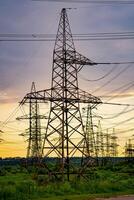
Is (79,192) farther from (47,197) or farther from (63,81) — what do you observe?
(63,81)

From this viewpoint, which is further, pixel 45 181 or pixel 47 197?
pixel 45 181

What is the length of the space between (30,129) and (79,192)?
103ft

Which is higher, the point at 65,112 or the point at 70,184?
the point at 65,112

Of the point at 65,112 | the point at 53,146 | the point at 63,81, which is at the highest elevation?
the point at 63,81

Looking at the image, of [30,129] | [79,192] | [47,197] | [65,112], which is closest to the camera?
[47,197]

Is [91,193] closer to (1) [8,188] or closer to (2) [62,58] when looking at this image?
(1) [8,188]

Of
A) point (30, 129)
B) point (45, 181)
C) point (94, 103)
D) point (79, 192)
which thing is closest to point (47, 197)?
point (79, 192)

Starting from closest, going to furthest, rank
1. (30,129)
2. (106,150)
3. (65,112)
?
1. (65,112)
2. (30,129)
3. (106,150)

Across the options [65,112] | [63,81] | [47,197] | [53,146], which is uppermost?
[63,81]

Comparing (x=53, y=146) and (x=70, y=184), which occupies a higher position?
(x=53, y=146)

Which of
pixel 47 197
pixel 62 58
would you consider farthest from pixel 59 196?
pixel 62 58

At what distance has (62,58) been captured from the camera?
135 ft

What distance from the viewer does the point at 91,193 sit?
37.9 m

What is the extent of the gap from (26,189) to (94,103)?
9414 mm
